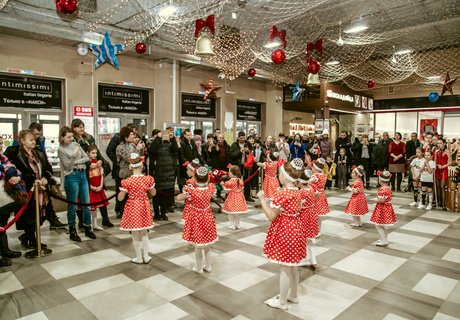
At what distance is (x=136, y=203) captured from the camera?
377 centimetres

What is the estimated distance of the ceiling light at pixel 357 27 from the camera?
8.33 metres

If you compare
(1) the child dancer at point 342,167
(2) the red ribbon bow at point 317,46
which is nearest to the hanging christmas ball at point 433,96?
(1) the child dancer at point 342,167

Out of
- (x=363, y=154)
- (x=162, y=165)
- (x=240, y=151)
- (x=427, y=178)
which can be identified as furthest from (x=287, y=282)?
(x=363, y=154)

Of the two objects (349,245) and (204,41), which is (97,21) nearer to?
(204,41)

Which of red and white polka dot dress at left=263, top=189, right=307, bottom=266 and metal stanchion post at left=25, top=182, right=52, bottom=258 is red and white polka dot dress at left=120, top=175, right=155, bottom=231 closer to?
metal stanchion post at left=25, top=182, right=52, bottom=258

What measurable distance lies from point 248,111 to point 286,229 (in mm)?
11882

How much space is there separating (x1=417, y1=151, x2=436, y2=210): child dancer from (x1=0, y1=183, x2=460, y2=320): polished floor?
2.38 metres

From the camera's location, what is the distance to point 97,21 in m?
7.55

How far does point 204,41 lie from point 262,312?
4063 millimetres

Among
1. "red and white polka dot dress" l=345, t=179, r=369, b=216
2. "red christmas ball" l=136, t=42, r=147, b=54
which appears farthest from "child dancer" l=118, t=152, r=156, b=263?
"red christmas ball" l=136, t=42, r=147, b=54

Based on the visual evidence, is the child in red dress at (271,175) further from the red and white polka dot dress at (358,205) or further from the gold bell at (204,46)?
the gold bell at (204,46)

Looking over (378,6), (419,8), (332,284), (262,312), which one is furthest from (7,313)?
(419,8)

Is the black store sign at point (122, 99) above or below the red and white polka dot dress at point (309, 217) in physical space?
above

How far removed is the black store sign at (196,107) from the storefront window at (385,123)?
9.81m
